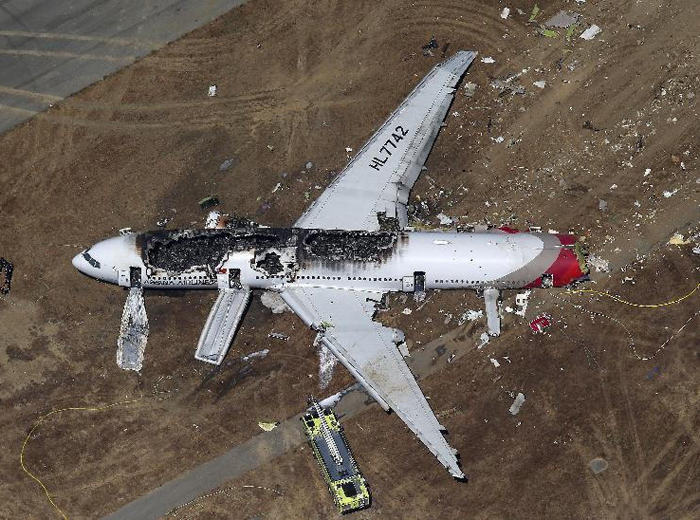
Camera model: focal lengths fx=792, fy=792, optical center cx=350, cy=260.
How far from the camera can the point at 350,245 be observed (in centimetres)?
4806

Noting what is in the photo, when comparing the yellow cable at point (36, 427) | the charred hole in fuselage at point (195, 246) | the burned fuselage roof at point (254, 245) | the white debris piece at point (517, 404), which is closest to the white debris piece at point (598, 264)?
the white debris piece at point (517, 404)

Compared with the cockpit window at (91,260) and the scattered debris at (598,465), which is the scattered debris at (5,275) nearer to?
the cockpit window at (91,260)

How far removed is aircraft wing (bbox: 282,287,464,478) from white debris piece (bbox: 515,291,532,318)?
7.90 meters

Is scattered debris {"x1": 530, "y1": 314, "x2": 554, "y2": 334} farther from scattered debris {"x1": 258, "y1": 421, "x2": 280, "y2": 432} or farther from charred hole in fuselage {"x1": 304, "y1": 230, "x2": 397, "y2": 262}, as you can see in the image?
scattered debris {"x1": 258, "y1": 421, "x2": 280, "y2": 432}

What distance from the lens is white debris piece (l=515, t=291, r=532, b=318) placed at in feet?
162

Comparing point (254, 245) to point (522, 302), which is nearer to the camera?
point (254, 245)

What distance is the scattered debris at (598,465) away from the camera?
45.0m

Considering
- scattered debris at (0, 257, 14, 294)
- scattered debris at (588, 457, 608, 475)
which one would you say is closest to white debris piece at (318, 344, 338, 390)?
scattered debris at (588, 457, 608, 475)

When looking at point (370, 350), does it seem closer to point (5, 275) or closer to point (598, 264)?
point (598, 264)

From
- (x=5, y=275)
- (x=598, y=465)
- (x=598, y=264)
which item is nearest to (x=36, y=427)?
(x=5, y=275)

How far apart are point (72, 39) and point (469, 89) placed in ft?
97.8

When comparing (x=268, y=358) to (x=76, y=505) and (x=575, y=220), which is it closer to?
(x=76, y=505)

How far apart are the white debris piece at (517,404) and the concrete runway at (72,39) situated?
35.7m

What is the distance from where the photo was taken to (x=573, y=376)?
47.3 metres
